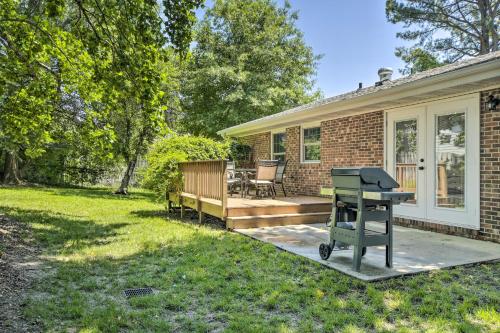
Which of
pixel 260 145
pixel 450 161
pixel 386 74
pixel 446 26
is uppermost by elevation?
pixel 446 26

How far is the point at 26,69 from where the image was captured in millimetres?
6551

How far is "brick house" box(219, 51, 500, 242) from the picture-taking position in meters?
5.62

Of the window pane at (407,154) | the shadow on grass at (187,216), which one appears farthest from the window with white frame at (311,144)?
the shadow on grass at (187,216)

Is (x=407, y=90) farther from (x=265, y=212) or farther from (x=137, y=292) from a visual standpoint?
(x=137, y=292)

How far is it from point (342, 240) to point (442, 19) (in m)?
16.9

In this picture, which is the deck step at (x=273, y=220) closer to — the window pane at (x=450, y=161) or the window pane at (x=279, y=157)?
the window pane at (x=450, y=161)

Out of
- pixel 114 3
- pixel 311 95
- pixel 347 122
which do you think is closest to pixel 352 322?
pixel 114 3

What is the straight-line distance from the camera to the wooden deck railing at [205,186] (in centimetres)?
677

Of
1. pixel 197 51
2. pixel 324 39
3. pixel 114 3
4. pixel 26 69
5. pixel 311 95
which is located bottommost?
pixel 26 69

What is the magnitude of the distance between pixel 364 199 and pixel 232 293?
5.76 feet

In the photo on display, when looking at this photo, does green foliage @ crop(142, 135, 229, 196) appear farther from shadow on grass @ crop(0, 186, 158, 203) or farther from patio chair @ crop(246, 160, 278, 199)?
shadow on grass @ crop(0, 186, 158, 203)

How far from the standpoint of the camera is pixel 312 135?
10.2m

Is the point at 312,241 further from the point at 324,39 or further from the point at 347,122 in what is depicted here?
the point at 324,39

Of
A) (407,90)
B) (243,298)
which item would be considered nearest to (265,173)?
(407,90)
